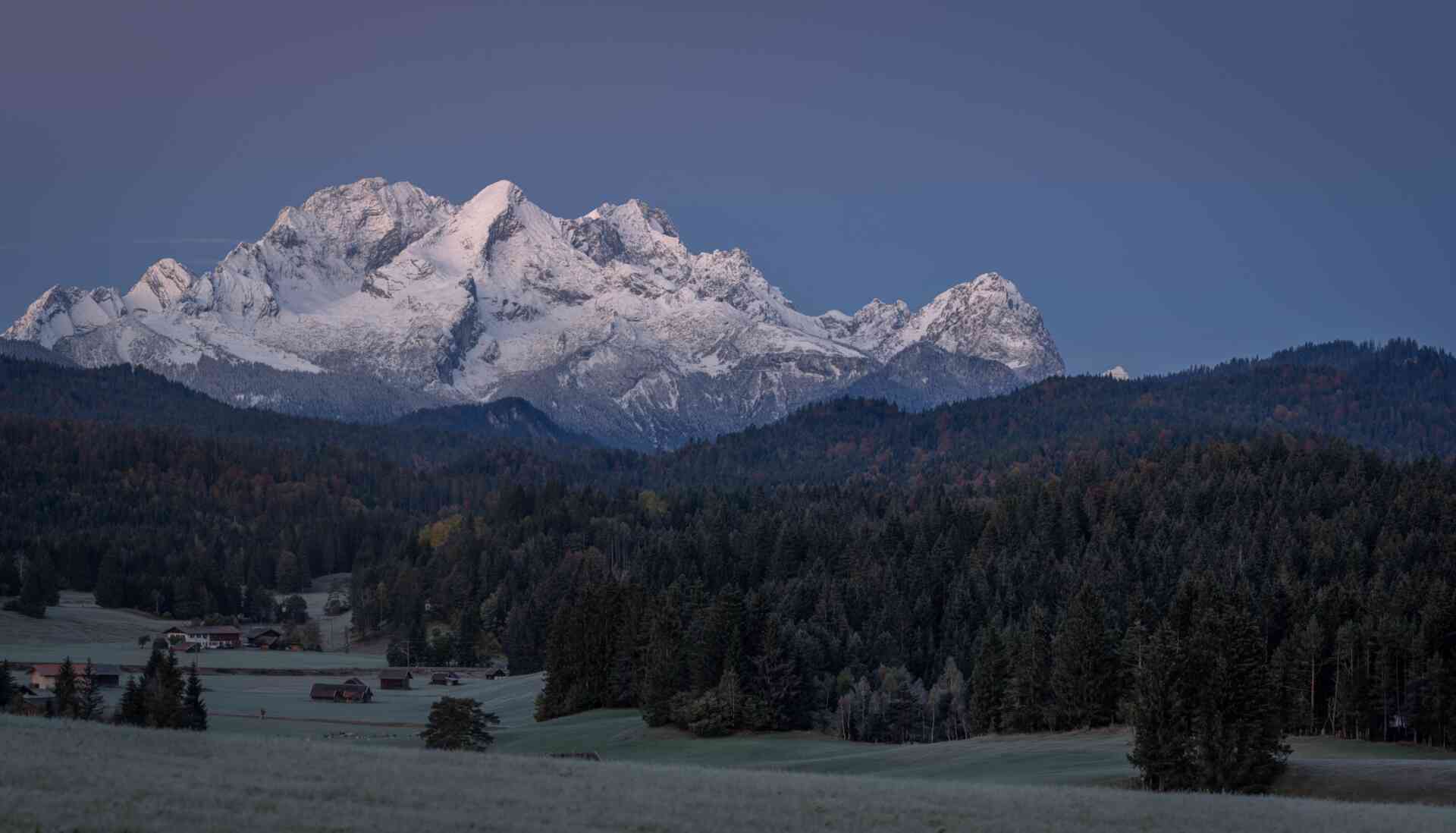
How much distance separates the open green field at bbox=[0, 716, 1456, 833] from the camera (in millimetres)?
34812

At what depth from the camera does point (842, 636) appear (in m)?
136

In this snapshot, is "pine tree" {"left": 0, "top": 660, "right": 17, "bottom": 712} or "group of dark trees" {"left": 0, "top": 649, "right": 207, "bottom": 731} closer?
"group of dark trees" {"left": 0, "top": 649, "right": 207, "bottom": 731}

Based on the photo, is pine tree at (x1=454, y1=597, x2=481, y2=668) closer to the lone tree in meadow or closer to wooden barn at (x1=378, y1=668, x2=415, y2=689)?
wooden barn at (x1=378, y1=668, x2=415, y2=689)

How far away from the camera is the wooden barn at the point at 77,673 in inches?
4542

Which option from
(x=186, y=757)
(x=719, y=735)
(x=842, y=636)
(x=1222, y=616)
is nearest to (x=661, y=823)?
(x=186, y=757)

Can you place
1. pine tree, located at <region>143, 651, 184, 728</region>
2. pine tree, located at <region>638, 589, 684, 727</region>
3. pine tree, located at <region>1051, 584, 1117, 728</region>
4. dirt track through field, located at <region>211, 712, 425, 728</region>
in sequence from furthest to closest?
dirt track through field, located at <region>211, 712, 425, 728</region> → pine tree, located at <region>638, 589, 684, 727</region> → pine tree, located at <region>1051, 584, 1117, 728</region> → pine tree, located at <region>143, 651, 184, 728</region>

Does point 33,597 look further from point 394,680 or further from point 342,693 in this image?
point 342,693

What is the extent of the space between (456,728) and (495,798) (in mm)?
38426

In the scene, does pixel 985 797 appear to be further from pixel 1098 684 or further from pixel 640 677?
pixel 640 677

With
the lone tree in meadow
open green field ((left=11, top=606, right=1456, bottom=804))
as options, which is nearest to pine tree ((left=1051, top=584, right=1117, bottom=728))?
open green field ((left=11, top=606, right=1456, bottom=804))

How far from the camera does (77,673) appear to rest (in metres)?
113

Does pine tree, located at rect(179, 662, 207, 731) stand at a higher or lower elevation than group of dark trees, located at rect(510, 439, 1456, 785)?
lower

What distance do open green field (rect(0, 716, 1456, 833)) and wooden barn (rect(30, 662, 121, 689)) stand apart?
70.7 metres

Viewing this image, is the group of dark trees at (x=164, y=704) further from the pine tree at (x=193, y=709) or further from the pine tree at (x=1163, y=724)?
the pine tree at (x=1163, y=724)
